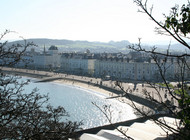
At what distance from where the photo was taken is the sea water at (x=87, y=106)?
13101mm

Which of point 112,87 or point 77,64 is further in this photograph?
point 77,64

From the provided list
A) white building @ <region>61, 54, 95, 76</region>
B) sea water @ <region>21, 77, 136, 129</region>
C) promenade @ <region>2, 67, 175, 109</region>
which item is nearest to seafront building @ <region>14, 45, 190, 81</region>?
white building @ <region>61, 54, 95, 76</region>

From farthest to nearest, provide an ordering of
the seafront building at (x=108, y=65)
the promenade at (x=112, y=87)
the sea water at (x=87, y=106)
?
the seafront building at (x=108, y=65) < the promenade at (x=112, y=87) < the sea water at (x=87, y=106)

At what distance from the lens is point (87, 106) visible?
16188 mm

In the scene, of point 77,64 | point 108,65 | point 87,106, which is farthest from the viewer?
point 77,64

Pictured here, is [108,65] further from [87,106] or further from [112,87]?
[87,106]

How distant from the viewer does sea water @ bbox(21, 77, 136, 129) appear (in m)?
13.1

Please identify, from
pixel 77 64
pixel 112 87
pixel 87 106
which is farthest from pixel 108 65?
pixel 87 106

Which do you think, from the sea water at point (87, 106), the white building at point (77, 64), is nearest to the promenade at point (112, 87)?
the sea water at point (87, 106)

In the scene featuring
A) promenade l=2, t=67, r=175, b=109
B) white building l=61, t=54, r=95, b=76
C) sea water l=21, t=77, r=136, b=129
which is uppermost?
white building l=61, t=54, r=95, b=76

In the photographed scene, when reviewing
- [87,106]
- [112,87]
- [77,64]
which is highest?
[77,64]

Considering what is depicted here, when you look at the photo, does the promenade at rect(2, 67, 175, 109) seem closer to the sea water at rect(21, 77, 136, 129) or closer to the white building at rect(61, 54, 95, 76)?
the sea water at rect(21, 77, 136, 129)

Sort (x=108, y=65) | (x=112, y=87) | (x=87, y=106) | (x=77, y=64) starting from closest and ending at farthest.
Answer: (x=87, y=106)
(x=112, y=87)
(x=108, y=65)
(x=77, y=64)

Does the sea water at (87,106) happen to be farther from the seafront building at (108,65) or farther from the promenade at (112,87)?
the seafront building at (108,65)
